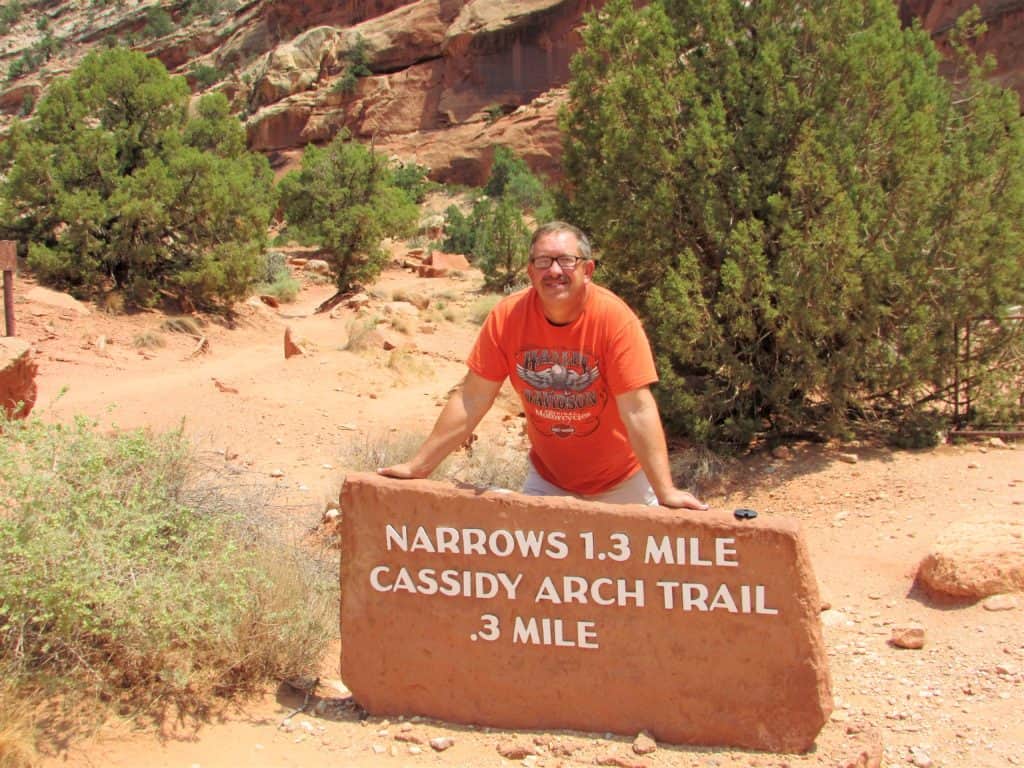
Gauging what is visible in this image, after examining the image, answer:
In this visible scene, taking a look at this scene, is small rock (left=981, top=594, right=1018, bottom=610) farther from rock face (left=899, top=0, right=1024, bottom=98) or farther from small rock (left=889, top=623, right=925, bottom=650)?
rock face (left=899, top=0, right=1024, bottom=98)

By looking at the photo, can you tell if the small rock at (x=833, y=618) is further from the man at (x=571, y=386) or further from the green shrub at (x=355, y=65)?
the green shrub at (x=355, y=65)

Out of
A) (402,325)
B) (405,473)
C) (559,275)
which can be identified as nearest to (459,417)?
(405,473)

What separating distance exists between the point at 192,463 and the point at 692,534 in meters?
3.11

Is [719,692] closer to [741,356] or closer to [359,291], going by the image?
[741,356]

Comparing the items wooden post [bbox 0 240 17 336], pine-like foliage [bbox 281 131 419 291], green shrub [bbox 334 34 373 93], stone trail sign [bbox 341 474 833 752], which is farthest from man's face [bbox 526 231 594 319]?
green shrub [bbox 334 34 373 93]

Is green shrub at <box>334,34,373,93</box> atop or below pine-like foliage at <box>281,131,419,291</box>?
atop

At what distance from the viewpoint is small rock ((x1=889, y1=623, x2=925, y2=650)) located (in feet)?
13.7

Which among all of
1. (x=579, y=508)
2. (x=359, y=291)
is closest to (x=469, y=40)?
(x=359, y=291)

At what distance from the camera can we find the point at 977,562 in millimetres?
4512

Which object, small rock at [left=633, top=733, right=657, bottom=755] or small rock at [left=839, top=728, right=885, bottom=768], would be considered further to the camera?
small rock at [left=633, top=733, right=657, bottom=755]

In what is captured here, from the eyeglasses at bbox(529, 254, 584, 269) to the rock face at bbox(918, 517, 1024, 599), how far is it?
2.66 m

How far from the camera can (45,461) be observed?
3.77 m

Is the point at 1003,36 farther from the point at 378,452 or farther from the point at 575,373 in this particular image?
the point at 575,373

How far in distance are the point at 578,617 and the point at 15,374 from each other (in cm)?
535
